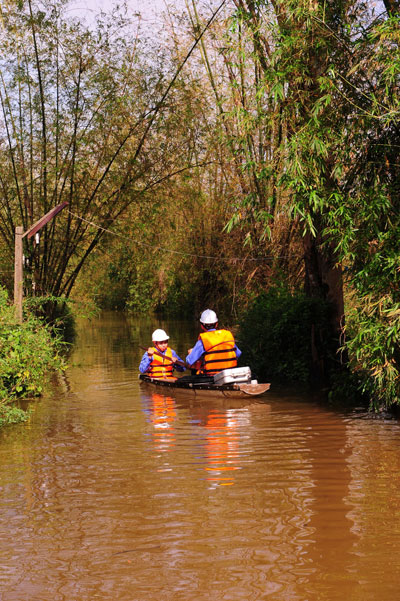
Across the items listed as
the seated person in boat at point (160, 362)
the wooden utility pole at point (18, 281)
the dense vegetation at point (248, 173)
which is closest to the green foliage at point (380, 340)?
the dense vegetation at point (248, 173)

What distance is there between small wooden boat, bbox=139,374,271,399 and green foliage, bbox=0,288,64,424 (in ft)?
7.06

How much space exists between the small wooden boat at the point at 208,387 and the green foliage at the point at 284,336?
85.1 inches

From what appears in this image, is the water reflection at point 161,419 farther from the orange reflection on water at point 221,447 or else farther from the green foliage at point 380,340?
the green foliage at point 380,340

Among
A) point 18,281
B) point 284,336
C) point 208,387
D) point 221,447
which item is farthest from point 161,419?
point 284,336

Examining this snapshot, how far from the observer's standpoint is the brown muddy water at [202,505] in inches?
231

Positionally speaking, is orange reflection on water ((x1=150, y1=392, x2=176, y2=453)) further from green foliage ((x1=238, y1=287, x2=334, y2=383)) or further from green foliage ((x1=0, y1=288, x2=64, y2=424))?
green foliage ((x1=238, y1=287, x2=334, y2=383))

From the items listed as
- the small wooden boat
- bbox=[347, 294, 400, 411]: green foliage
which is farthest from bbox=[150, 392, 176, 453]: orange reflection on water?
bbox=[347, 294, 400, 411]: green foliage

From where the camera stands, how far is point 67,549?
6621 mm

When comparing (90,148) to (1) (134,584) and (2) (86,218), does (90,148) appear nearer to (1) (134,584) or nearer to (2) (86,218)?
(2) (86,218)

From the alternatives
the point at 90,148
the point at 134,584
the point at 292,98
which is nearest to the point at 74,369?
the point at 90,148

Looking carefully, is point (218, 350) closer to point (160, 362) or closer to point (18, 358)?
point (160, 362)

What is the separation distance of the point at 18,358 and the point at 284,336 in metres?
6.22

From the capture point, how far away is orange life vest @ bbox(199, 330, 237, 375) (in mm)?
14312

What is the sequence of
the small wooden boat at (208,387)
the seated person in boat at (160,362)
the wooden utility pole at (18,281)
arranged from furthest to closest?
the seated person in boat at (160,362), the wooden utility pole at (18,281), the small wooden boat at (208,387)
